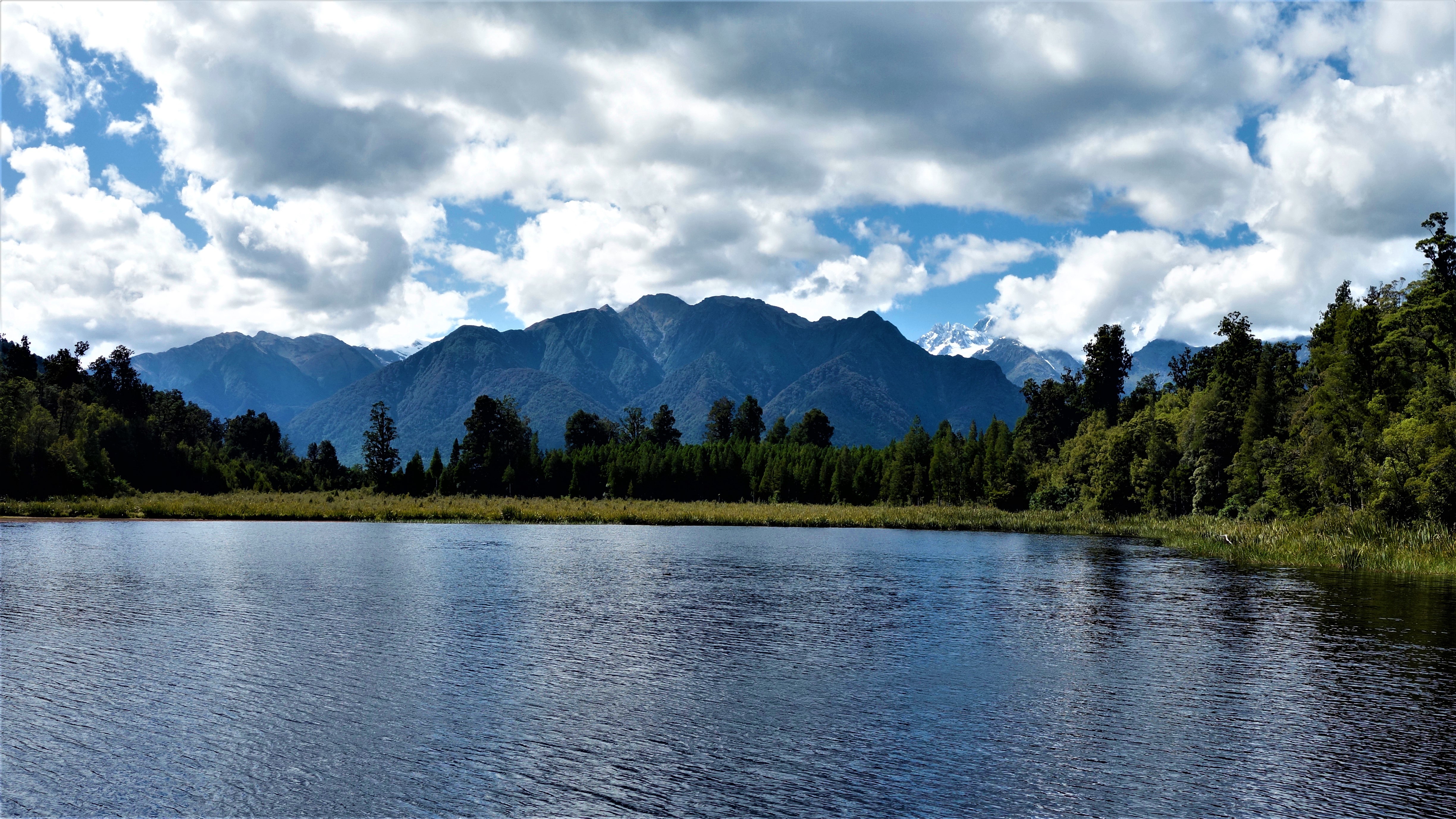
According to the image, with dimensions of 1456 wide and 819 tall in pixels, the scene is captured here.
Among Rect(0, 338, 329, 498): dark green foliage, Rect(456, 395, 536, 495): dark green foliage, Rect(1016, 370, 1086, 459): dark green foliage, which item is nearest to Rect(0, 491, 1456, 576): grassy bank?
Rect(0, 338, 329, 498): dark green foliage

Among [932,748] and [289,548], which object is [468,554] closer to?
[289,548]

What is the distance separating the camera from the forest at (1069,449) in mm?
75438

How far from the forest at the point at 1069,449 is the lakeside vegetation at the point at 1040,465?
1.05 ft

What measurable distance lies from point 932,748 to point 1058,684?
25.8ft

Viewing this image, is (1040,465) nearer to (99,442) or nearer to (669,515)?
(669,515)

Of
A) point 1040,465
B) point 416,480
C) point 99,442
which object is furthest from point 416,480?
point 1040,465

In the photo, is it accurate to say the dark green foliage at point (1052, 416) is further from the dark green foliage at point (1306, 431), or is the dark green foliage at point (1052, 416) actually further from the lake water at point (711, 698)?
the lake water at point (711, 698)

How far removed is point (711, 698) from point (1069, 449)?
127 metres

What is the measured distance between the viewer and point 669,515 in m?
117

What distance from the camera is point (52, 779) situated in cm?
1709

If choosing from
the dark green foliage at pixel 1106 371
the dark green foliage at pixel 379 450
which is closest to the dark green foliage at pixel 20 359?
the dark green foliage at pixel 379 450

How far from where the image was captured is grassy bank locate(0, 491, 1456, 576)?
79312mm

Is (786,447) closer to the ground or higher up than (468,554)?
higher up

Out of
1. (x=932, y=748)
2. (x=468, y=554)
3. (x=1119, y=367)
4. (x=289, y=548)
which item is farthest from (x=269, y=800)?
(x=1119, y=367)
